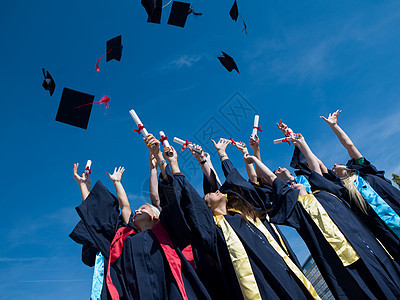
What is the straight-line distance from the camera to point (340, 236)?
3615 mm

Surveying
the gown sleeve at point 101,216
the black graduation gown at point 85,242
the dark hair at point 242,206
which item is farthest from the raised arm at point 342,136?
the black graduation gown at point 85,242

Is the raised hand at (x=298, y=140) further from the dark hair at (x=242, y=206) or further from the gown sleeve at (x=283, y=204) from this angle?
the dark hair at (x=242, y=206)

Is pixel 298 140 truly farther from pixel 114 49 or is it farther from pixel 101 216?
pixel 114 49

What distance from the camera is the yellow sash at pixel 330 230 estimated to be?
138 inches

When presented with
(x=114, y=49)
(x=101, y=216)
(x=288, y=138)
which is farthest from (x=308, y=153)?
(x=114, y=49)

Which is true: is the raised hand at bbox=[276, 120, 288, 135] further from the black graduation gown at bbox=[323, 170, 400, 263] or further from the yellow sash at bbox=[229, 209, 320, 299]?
the yellow sash at bbox=[229, 209, 320, 299]

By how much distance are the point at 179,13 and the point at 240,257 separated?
408 cm

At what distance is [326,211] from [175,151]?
6.12 ft

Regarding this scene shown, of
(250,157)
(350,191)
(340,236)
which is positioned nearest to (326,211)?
(340,236)

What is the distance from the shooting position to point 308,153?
4574mm

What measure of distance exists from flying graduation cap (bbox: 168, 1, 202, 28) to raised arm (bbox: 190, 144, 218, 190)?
92.9 inches

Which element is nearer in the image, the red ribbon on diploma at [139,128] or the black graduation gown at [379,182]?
the red ribbon on diploma at [139,128]

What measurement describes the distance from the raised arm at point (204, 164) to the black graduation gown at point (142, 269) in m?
1.22

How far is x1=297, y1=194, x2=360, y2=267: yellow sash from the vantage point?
3.51 metres
